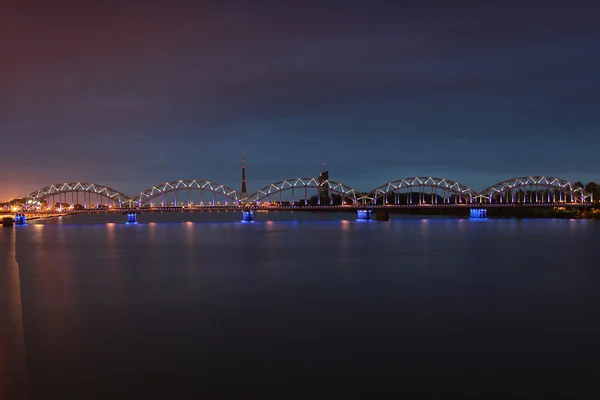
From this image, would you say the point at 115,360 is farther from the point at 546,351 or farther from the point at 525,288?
the point at 525,288

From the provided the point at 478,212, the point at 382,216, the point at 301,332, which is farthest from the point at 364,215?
the point at 301,332

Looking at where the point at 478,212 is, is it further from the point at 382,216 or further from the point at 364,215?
the point at 364,215

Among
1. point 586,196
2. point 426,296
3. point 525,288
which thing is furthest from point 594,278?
point 586,196

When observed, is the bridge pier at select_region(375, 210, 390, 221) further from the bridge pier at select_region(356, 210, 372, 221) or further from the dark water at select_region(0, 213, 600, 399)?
the dark water at select_region(0, 213, 600, 399)

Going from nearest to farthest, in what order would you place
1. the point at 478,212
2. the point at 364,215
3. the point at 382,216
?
1. the point at 382,216
2. the point at 364,215
3. the point at 478,212

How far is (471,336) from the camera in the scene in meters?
13.1

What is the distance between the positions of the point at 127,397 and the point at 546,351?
28.8 ft

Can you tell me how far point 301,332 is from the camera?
13.6 m

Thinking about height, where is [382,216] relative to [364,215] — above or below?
below

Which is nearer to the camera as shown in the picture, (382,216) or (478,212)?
(382,216)

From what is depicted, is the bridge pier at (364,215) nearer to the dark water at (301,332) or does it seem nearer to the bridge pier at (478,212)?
the bridge pier at (478,212)

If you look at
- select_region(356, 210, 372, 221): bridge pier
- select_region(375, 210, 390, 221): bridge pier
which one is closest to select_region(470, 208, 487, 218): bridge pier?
select_region(375, 210, 390, 221): bridge pier

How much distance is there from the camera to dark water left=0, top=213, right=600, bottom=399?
984 cm

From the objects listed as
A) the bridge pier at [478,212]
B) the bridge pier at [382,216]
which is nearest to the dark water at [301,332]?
the bridge pier at [382,216]
